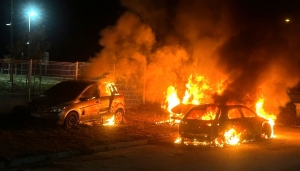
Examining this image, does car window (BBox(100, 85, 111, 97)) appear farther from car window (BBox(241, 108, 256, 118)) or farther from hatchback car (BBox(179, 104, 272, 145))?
car window (BBox(241, 108, 256, 118))

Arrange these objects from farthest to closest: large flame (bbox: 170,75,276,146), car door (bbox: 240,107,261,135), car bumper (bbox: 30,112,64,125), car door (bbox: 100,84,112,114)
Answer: large flame (bbox: 170,75,276,146)
car door (bbox: 100,84,112,114)
car bumper (bbox: 30,112,64,125)
car door (bbox: 240,107,261,135)

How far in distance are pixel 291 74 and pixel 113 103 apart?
30.3ft

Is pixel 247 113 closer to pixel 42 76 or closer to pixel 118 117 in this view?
pixel 118 117

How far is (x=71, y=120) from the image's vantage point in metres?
15.7

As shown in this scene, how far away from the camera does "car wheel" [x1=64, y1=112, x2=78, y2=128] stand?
1544 centimetres

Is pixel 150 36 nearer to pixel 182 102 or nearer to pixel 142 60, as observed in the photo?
pixel 142 60

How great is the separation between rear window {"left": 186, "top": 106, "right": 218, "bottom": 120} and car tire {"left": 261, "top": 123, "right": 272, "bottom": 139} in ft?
6.84

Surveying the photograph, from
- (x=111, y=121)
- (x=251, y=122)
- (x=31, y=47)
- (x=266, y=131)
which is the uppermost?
(x=31, y=47)

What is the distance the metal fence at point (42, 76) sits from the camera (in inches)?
780

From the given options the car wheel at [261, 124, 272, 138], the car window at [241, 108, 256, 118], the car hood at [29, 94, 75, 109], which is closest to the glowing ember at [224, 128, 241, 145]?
the car window at [241, 108, 256, 118]

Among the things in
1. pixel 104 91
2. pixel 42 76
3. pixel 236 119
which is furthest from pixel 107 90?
pixel 42 76

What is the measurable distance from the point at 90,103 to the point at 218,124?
4.86 m

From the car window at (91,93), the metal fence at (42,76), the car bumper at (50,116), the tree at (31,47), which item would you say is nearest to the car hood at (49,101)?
the car bumper at (50,116)

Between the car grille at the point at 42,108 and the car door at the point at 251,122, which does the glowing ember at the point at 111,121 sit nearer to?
the car grille at the point at 42,108
